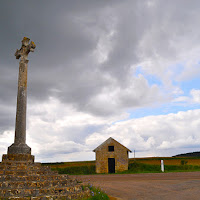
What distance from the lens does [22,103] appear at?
12.1 m

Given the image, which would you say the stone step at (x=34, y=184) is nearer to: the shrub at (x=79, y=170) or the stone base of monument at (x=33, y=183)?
the stone base of monument at (x=33, y=183)

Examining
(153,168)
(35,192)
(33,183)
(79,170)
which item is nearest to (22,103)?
(33,183)

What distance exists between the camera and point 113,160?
31.9 meters

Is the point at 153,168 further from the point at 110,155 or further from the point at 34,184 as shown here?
the point at 34,184

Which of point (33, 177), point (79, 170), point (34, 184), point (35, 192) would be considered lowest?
point (79, 170)

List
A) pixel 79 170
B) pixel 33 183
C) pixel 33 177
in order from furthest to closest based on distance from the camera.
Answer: pixel 79 170, pixel 33 177, pixel 33 183

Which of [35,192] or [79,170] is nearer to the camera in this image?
[35,192]

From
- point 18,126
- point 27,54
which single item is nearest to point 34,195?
point 18,126

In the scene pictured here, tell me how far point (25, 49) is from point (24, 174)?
24.0 ft

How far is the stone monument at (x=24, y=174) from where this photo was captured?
308 inches

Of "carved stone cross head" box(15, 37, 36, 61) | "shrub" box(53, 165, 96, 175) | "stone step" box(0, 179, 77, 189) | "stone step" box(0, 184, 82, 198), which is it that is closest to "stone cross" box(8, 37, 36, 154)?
"carved stone cross head" box(15, 37, 36, 61)

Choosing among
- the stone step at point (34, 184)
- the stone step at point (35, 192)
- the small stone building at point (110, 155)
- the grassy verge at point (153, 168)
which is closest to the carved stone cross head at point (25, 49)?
the stone step at point (34, 184)

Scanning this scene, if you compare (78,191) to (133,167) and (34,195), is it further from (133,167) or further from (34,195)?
(133,167)

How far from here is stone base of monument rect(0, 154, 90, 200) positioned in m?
7.71
